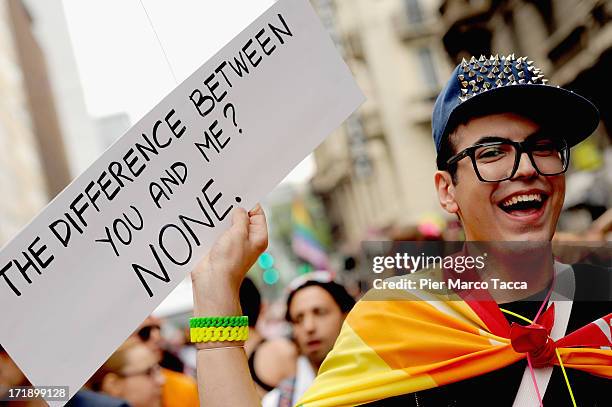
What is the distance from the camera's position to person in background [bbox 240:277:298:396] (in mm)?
4871

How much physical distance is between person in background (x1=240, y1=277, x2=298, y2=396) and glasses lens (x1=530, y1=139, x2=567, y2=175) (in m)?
3.29

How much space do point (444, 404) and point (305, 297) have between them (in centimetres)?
281

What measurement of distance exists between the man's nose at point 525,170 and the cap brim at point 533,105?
13 centimetres

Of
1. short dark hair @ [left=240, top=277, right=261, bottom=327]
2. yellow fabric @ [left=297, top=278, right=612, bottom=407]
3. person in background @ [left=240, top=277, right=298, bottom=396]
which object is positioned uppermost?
short dark hair @ [left=240, top=277, right=261, bottom=327]

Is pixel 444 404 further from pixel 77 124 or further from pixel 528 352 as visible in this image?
pixel 77 124

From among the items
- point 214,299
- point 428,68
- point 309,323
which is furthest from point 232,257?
point 428,68

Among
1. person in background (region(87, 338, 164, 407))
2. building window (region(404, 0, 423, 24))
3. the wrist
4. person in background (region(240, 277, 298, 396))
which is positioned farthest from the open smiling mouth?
building window (region(404, 0, 423, 24))

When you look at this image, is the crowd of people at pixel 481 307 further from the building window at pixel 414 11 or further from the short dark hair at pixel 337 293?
the building window at pixel 414 11

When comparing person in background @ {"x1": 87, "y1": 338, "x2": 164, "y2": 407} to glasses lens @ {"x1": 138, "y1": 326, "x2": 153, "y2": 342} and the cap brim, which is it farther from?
the cap brim

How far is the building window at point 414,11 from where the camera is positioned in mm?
26688

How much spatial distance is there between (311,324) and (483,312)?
2.68 meters

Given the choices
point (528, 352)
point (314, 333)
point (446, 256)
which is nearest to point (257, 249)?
point (446, 256)

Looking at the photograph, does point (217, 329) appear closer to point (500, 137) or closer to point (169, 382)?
point (500, 137)

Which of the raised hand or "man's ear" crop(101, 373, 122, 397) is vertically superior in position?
"man's ear" crop(101, 373, 122, 397)
